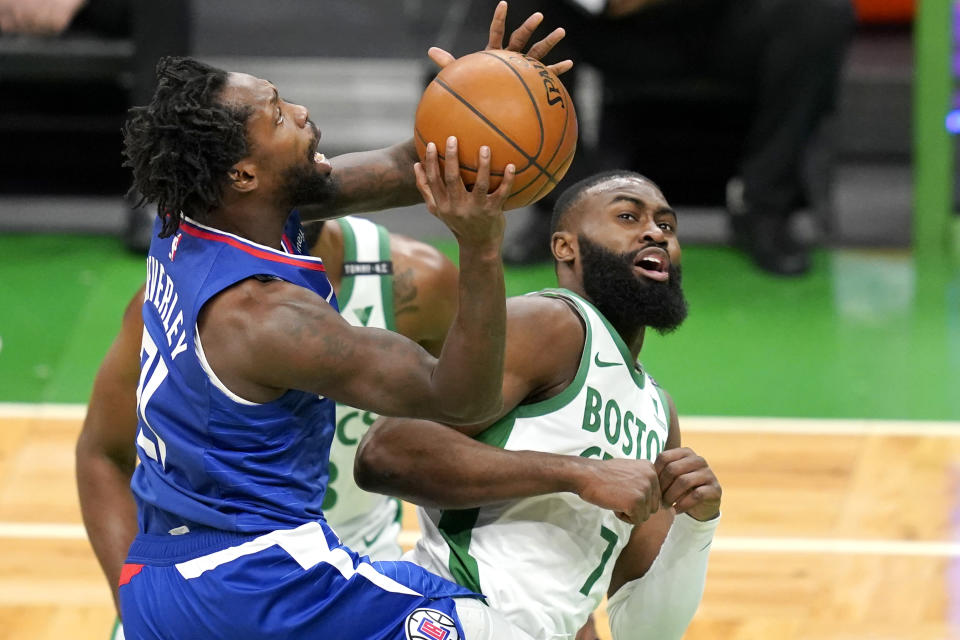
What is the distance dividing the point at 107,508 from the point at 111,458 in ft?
0.43

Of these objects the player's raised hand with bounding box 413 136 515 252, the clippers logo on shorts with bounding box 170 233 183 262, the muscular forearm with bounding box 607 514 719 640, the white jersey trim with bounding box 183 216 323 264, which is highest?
the player's raised hand with bounding box 413 136 515 252

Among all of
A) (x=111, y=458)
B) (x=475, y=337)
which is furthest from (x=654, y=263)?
(x=111, y=458)

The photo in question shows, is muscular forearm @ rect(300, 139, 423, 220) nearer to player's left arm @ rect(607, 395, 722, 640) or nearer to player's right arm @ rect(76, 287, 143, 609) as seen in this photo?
player's right arm @ rect(76, 287, 143, 609)

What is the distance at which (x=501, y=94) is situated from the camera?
3.02 meters

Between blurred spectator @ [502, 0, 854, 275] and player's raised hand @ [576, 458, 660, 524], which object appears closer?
player's raised hand @ [576, 458, 660, 524]

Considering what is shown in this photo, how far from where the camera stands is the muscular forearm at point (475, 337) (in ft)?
9.29

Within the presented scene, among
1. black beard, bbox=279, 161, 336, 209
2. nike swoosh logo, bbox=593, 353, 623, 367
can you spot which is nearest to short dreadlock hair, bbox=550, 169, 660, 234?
nike swoosh logo, bbox=593, 353, 623, 367

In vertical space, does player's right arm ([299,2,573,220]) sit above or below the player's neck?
above

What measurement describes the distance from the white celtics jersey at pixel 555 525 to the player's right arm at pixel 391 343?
51cm

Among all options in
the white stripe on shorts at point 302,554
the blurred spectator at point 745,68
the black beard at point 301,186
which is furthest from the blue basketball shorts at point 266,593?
the blurred spectator at point 745,68

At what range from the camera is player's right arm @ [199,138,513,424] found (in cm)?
281

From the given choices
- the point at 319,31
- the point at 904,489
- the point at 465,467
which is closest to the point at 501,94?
the point at 465,467

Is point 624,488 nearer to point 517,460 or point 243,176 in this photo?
point 517,460

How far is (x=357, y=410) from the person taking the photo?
421cm
